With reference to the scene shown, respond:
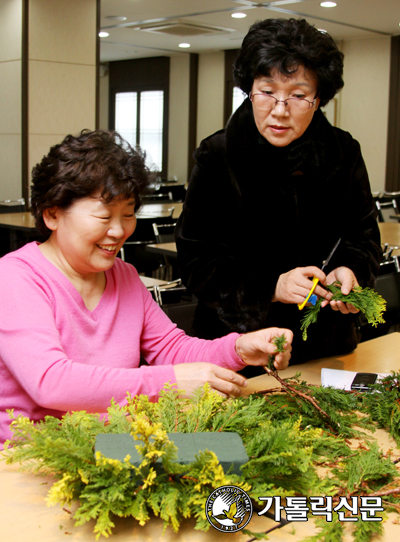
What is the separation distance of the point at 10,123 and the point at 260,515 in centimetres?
741

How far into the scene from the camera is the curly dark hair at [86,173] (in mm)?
1578

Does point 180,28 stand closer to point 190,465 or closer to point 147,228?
point 147,228

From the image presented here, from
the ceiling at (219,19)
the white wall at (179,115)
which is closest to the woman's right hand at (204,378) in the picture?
the ceiling at (219,19)

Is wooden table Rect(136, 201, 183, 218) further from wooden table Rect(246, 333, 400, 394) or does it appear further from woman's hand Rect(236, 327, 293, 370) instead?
woman's hand Rect(236, 327, 293, 370)

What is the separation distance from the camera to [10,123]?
7.76 meters

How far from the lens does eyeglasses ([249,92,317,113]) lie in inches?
73.5

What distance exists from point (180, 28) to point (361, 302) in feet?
32.9

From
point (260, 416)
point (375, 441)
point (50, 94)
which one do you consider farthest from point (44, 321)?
point (50, 94)

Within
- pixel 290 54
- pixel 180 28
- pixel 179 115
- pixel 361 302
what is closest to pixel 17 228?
pixel 290 54

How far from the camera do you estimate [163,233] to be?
5.42m

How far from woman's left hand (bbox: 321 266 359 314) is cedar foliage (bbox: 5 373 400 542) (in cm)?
41

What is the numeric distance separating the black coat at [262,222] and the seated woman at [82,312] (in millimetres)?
293

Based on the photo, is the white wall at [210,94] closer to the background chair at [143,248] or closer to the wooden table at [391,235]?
the wooden table at [391,235]

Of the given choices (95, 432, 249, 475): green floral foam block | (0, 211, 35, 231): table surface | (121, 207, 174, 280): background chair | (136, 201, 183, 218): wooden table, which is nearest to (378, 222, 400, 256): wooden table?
(121, 207, 174, 280): background chair
